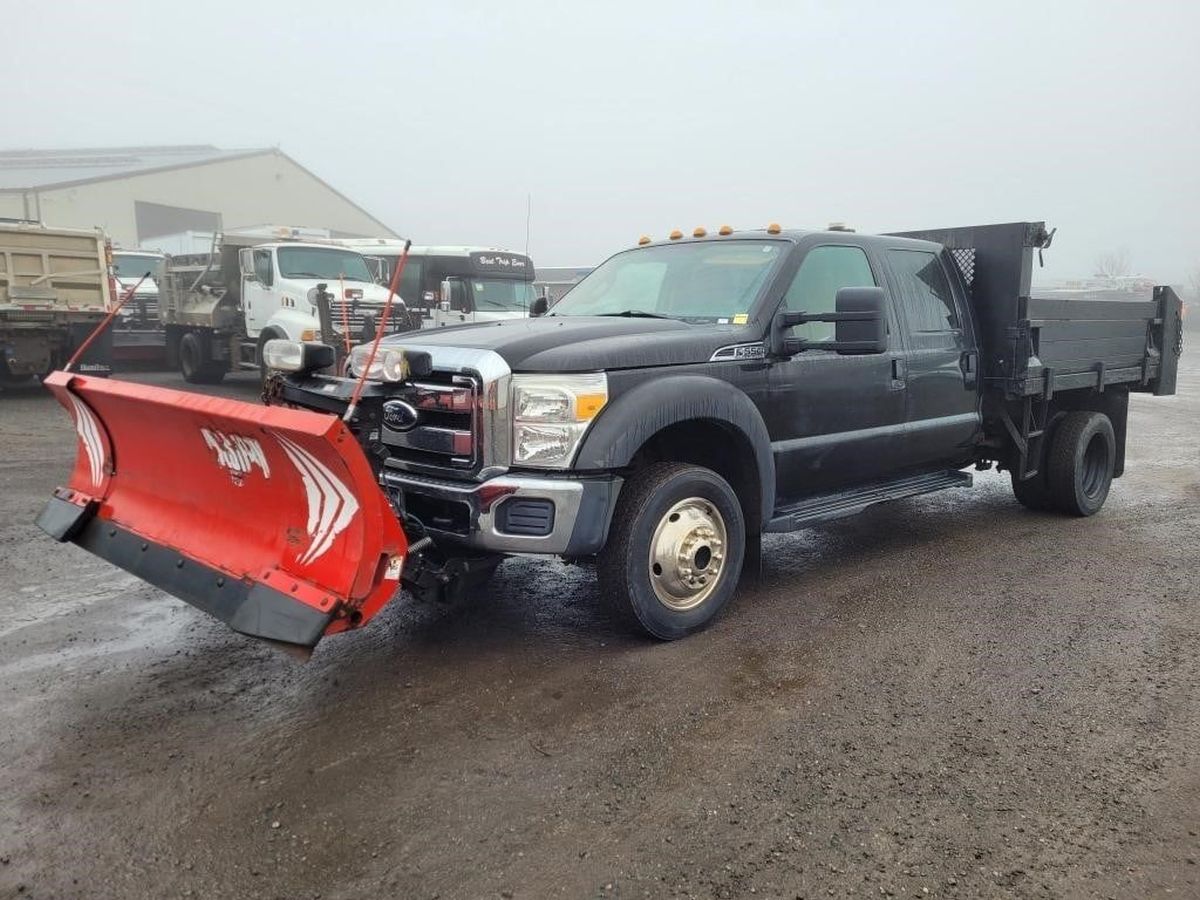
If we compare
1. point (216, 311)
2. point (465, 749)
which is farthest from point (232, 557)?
point (216, 311)

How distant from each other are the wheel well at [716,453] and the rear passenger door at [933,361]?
144 centimetres

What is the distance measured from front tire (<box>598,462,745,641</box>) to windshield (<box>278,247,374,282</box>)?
1080cm

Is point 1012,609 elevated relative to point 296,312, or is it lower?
lower

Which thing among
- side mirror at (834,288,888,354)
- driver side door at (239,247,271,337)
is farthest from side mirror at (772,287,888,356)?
driver side door at (239,247,271,337)

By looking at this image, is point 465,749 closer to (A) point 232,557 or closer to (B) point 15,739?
(A) point 232,557

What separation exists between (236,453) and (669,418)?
1.83 meters

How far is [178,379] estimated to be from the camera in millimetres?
16797

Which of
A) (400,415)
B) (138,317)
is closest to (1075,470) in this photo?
(400,415)

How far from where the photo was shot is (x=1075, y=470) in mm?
6723

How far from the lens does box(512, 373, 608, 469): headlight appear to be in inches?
148

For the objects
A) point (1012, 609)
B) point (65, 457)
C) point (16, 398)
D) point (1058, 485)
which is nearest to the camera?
point (1012, 609)

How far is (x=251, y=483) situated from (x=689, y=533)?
1.94 metres

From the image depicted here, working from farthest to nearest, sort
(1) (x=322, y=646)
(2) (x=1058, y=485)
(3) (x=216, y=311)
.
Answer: (3) (x=216, y=311) < (2) (x=1058, y=485) < (1) (x=322, y=646)

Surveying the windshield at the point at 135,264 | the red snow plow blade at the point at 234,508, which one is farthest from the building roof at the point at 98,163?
the red snow plow blade at the point at 234,508
